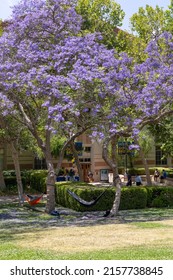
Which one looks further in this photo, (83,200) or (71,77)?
(83,200)

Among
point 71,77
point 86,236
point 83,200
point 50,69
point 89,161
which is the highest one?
point 50,69

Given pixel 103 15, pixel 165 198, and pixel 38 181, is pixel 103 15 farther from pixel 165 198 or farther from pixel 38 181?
pixel 165 198

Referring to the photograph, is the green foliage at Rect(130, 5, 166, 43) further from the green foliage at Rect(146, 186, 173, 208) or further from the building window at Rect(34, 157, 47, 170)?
the building window at Rect(34, 157, 47, 170)

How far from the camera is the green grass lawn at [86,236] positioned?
35.7 feet

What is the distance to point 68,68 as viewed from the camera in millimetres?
21328

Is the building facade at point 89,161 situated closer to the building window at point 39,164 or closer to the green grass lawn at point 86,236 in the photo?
the building window at point 39,164

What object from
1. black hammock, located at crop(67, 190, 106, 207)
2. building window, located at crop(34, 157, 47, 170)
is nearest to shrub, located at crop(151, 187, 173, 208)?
black hammock, located at crop(67, 190, 106, 207)

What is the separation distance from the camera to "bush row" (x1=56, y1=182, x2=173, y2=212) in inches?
943

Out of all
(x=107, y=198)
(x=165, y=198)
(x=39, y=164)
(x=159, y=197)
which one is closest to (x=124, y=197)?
(x=107, y=198)

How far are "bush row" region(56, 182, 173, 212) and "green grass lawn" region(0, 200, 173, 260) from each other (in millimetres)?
894

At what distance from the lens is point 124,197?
960 inches

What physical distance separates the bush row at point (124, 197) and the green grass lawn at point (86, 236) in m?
0.89

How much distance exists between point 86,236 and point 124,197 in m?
9.98

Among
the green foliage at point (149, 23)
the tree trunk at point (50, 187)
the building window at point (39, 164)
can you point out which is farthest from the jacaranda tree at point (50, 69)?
the building window at point (39, 164)
